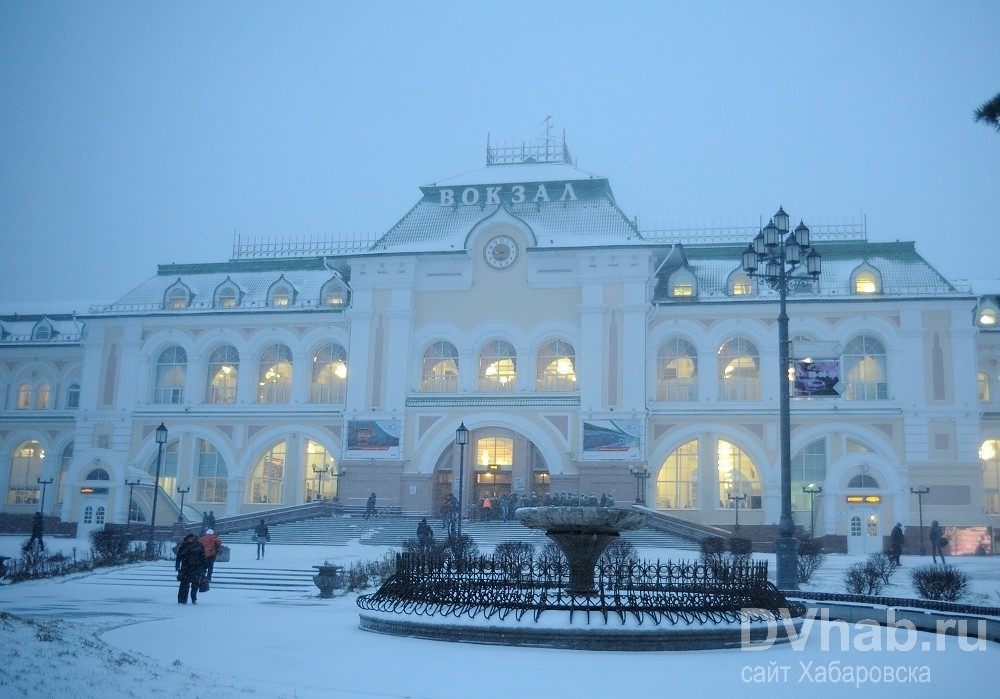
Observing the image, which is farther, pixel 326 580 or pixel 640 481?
pixel 640 481

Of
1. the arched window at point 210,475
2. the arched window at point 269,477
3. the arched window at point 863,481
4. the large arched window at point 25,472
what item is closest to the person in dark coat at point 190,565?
the arched window at point 269,477

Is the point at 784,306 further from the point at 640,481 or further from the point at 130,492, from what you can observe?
the point at 130,492

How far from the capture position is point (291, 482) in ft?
156

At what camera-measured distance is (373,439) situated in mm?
45219

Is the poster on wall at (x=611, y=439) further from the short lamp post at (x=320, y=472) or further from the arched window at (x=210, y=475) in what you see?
the arched window at (x=210, y=475)

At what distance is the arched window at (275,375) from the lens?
160ft

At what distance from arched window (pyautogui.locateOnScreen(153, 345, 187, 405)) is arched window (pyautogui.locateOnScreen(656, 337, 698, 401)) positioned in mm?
22100

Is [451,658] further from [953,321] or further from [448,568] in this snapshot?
[953,321]

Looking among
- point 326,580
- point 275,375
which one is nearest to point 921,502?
point 326,580

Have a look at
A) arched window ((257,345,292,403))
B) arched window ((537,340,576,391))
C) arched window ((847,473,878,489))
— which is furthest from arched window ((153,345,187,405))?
arched window ((847,473,878,489))

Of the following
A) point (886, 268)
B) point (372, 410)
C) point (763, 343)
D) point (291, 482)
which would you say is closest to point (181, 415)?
point (291, 482)

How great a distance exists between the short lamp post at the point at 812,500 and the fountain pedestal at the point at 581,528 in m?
27.2

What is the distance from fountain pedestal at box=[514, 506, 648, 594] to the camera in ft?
50.3

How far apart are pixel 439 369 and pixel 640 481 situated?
1035cm
